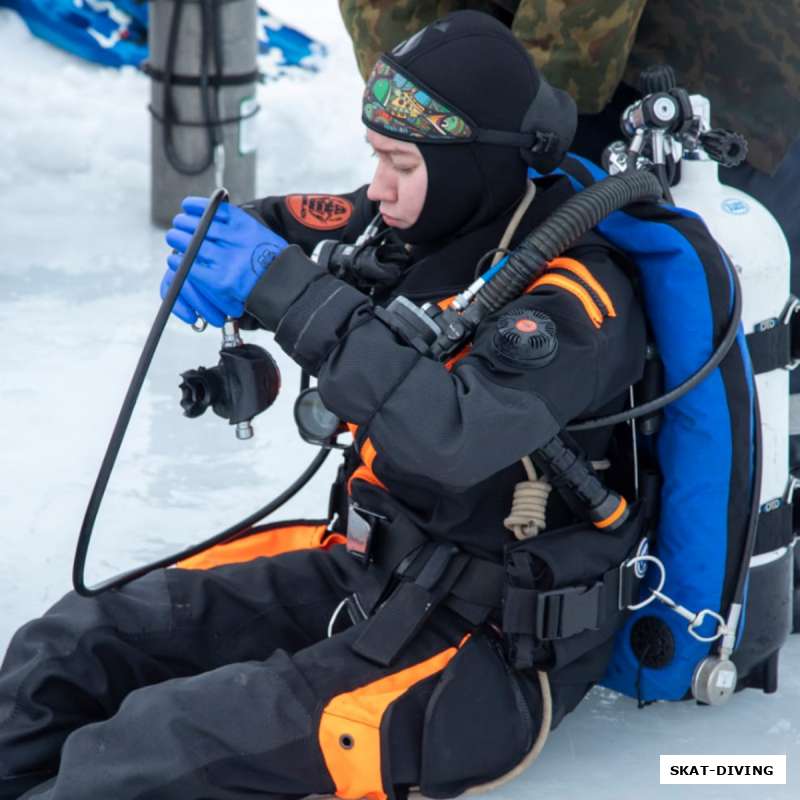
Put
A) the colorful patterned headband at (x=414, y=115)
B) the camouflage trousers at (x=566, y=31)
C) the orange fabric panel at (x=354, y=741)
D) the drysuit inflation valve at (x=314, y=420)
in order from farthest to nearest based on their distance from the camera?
the camouflage trousers at (x=566, y=31), the drysuit inflation valve at (x=314, y=420), the colorful patterned headband at (x=414, y=115), the orange fabric panel at (x=354, y=741)

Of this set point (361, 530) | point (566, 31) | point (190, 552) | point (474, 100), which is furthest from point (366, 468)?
point (566, 31)

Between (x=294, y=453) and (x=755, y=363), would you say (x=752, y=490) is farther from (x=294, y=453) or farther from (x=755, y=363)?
(x=294, y=453)

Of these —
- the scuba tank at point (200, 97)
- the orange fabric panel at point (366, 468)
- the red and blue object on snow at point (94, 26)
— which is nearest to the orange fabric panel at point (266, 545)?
the orange fabric panel at point (366, 468)

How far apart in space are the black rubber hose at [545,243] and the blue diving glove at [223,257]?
303mm

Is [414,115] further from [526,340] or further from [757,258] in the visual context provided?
[757,258]

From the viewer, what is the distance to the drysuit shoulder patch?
1873 millimetres

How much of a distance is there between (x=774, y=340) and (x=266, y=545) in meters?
0.91

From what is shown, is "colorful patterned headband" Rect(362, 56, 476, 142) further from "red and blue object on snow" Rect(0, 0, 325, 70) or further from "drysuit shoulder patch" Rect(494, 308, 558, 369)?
"red and blue object on snow" Rect(0, 0, 325, 70)

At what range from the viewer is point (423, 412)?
6.21 feet

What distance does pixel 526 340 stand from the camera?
1.87 metres

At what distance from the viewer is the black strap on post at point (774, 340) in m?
2.30

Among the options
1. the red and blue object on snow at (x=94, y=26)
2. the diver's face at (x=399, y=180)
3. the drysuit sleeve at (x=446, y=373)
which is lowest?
the drysuit sleeve at (x=446, y=373)

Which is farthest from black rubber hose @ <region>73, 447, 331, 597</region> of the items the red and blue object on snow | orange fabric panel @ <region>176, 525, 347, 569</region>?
the red and blue object on snow

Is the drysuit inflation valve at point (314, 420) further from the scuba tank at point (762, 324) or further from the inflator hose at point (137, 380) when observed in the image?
the scuba tank at point (762, 324)
